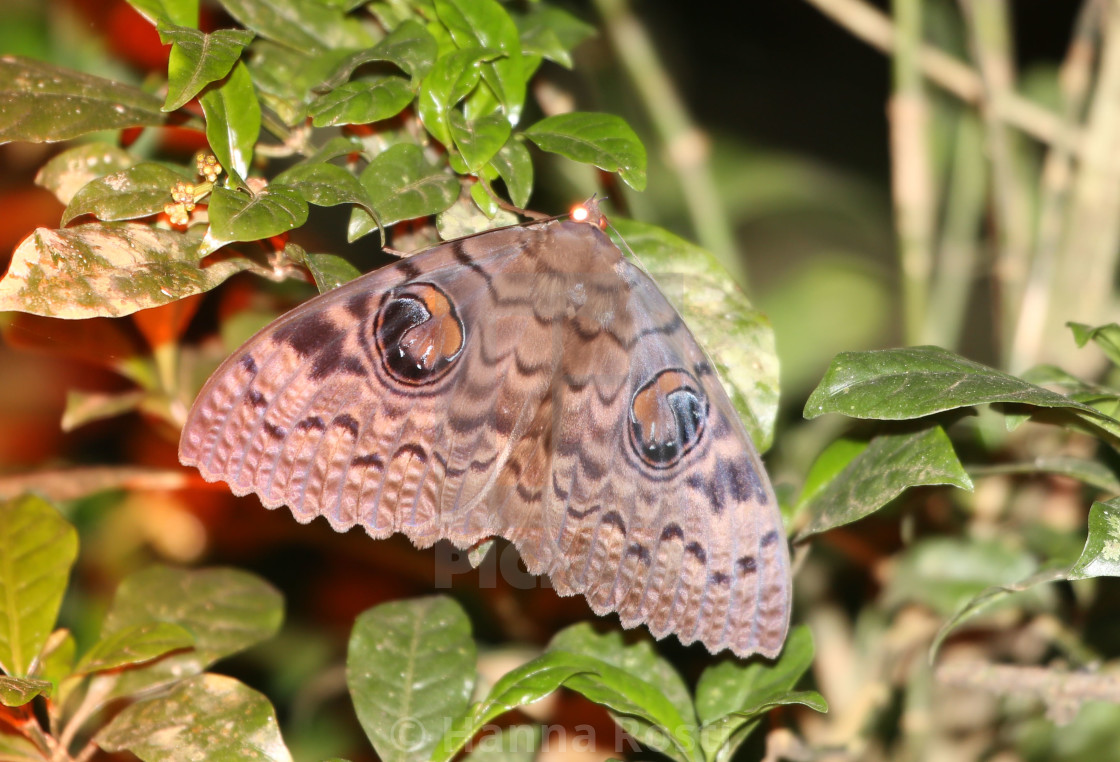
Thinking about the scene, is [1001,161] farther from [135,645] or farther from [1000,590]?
[135,645]

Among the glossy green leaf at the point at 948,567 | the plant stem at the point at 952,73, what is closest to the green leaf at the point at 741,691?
the glossy green leaf at the point at 948,567

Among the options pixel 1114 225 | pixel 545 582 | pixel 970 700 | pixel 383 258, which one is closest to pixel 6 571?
pixel 545 582

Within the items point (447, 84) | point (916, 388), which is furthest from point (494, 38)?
point (916, 388)

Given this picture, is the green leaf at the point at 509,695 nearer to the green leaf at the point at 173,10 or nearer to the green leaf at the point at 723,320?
the green leaf at the point at 723,320

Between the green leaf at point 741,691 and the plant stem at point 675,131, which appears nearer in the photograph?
the green leaf at point 741,691

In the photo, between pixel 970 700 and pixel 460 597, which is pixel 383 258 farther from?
pixel 970 700

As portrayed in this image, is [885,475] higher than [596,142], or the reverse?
[596,142]

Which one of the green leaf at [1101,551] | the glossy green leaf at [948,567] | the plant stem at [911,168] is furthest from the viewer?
the plant stem at [911,168]
